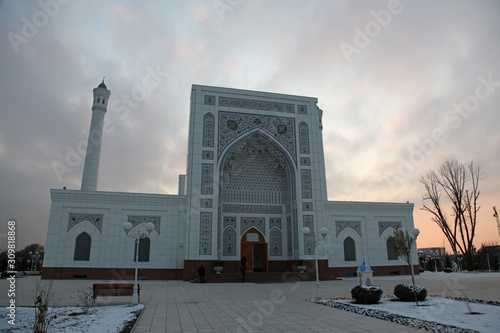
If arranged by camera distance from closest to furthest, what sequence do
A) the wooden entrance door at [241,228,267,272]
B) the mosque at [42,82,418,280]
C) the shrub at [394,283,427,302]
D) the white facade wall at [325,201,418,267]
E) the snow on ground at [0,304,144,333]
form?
1. the snow on ground at [0,304,144,333]
2. the shrub at [394,283,427,302]
3. the mosque at [42,82,418,280]
4. the wooden entrance door at [241,228,267,272]
5. the white facade wall at [325,201,418,267]

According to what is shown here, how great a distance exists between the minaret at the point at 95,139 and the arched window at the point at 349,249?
15.1m

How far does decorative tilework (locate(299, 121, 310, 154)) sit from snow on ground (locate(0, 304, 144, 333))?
13.5m

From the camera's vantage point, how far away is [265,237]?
19125 millimetres

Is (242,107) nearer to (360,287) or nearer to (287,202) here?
(287,202)

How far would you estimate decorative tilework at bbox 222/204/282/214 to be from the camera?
1912cm

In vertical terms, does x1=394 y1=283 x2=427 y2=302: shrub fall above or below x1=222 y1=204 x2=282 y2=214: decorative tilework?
below

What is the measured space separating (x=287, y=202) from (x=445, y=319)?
13.6 meters

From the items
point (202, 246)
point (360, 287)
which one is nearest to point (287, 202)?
point (202, 246)

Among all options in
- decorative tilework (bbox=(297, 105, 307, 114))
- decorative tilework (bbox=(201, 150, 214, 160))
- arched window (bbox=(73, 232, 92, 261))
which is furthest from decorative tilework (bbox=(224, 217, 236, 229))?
decorative tilework (bbox=(297, 105, 307, 114))

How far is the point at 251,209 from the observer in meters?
19.4

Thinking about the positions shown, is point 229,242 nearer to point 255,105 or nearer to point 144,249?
point 144,249

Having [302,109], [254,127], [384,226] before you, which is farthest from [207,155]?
[384,226]

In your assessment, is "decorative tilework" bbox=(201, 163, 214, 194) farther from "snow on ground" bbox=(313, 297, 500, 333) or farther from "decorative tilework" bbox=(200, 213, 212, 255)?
"snow on ground" bbox=(313, 297, 500, 333)

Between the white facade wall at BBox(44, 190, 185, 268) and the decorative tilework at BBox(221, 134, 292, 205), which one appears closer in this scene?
the white facade wall at BBox(44, 190, 185, 268)
